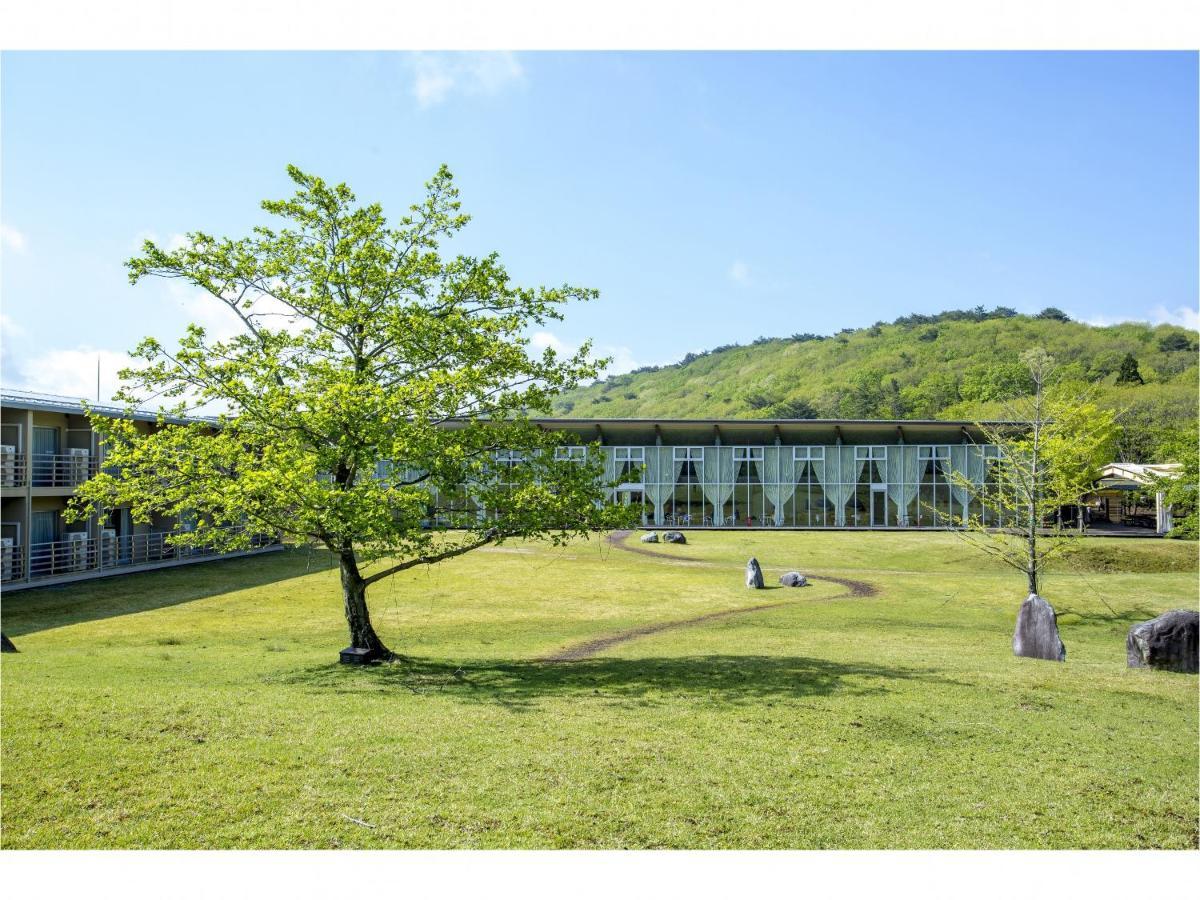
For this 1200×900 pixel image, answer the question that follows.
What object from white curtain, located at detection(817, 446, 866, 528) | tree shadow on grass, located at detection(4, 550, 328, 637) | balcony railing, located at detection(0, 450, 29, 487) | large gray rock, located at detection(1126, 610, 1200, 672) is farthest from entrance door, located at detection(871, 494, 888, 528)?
balcony railing, located at detection(0, 450, 29, 487)

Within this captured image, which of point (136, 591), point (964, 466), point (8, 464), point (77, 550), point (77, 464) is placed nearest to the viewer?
point (136, 591)

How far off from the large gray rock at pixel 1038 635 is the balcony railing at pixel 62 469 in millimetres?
30248

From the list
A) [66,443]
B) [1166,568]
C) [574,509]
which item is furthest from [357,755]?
[1166,568]

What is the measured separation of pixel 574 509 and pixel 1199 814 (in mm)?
10232

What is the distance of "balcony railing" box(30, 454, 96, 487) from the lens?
104 ft

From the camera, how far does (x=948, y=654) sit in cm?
1856

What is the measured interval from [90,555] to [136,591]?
638 centimetres

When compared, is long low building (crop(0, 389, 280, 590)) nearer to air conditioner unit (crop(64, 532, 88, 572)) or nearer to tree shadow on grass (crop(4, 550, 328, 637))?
air conditioner unit (crop(64, 532, 88, 572))

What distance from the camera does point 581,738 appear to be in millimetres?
11047

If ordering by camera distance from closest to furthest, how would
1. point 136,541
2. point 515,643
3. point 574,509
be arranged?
1. point 574,509
2. point 515,643
3. point 136,541

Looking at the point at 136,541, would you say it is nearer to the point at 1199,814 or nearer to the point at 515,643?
the point at 515,643

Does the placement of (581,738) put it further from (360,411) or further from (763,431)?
(763,431)

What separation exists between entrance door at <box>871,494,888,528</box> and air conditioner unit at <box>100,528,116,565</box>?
44431 mm

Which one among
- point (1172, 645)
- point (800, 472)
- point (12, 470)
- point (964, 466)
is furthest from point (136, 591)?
point (964, 466)
